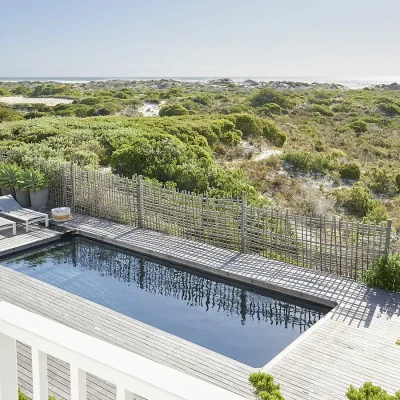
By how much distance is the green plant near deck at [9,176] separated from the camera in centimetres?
1074

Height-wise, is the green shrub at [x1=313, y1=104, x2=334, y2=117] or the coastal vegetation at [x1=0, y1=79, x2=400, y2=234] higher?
the green shrub at [x1=313, y1=104, x2=334, y2=117]

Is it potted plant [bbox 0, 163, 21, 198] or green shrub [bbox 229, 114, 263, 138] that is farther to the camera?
green shrub [bbox 229, 114, 263, 138]

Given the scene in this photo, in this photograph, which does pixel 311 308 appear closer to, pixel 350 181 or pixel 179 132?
pixel 350 181

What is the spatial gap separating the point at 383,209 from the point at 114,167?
7.39 metres

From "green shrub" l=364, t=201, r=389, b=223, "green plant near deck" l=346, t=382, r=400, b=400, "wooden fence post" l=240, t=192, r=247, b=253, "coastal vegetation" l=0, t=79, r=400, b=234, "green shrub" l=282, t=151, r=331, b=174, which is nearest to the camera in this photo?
"green plant near deck" l=346, t=382, r=400, b=400

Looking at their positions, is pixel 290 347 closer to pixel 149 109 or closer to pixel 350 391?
pixel 350 391

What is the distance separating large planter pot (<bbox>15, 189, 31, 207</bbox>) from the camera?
10.8 m

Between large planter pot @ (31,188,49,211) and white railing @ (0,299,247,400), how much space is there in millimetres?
9930

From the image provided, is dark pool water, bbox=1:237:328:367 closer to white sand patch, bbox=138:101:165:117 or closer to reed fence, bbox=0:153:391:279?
reed fence, bbox=0:153:391:279

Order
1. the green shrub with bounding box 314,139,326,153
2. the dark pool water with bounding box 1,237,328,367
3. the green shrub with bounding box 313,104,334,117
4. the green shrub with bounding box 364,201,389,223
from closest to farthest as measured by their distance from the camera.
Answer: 1. the dark pool water with bounding box 1,237,328,367
2. the green shrub with bounding box 364,201,389,223
3. the green shrub with bounding box 314,139,326,153
4. the green shrub with bounding box 313,104,334,117

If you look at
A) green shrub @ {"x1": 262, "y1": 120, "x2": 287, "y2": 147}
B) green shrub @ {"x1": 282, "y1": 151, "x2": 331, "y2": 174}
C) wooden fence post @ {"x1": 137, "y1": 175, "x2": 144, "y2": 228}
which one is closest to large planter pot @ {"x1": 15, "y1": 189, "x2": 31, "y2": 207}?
wooden fence post @ {"x1": 137, "y1": 175, "x2": 144, "y2": 228}

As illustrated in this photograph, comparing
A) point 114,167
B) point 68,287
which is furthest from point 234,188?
point 68,287

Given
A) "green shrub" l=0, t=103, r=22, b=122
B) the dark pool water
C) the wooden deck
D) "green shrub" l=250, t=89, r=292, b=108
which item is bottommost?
the dark pool water

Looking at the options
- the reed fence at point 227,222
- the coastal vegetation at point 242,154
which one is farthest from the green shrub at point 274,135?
the reed fence at point 227,222
